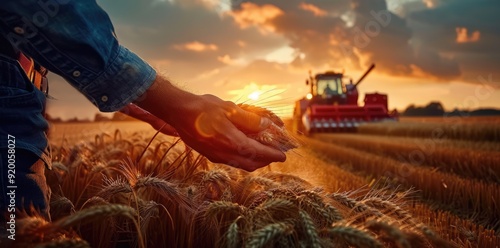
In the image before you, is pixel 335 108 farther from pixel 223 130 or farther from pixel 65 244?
pixel 65 244

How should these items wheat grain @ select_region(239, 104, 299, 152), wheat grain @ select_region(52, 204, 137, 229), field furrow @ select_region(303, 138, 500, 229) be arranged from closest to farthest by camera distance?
1. wheat grain @ select_region(52, 204, 137, 229)
2. wheat grain @ select_region(239, 104, 299, 152)
3. field furrow @ select_region(303, 138, 500, 229)

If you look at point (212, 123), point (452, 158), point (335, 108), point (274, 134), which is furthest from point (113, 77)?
point (335, 108)

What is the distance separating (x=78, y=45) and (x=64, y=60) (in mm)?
72

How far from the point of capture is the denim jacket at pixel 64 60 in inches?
47.3

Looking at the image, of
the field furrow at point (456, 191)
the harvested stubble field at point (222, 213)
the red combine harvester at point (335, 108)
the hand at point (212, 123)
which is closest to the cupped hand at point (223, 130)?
the hand at point (212, 123)

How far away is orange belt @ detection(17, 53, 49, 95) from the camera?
157 cm

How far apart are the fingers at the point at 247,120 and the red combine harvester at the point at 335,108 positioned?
44.8ft

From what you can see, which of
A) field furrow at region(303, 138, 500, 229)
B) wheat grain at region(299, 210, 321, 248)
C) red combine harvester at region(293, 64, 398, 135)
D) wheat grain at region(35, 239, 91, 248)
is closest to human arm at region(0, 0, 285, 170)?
wheat grain at region(299, 210, 321, 248)

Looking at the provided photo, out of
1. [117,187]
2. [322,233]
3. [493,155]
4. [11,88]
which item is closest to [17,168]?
[11,88]

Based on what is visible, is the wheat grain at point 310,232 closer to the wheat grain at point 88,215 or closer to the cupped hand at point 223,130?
the cupped hand at point 223,130

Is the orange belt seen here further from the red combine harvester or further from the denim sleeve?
the red combine harvester

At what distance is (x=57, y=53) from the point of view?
4.05 feet

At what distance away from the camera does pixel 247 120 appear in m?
1.55

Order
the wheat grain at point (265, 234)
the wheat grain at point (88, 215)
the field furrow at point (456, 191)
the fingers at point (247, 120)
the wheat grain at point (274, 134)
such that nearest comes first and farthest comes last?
the wheat grain at point (88, 215) → the wheat grain at point (265, 234) → the fingers at point (247, 120) → the wheat grain at point (274, 134) → the field furrow at point (456, 191)
